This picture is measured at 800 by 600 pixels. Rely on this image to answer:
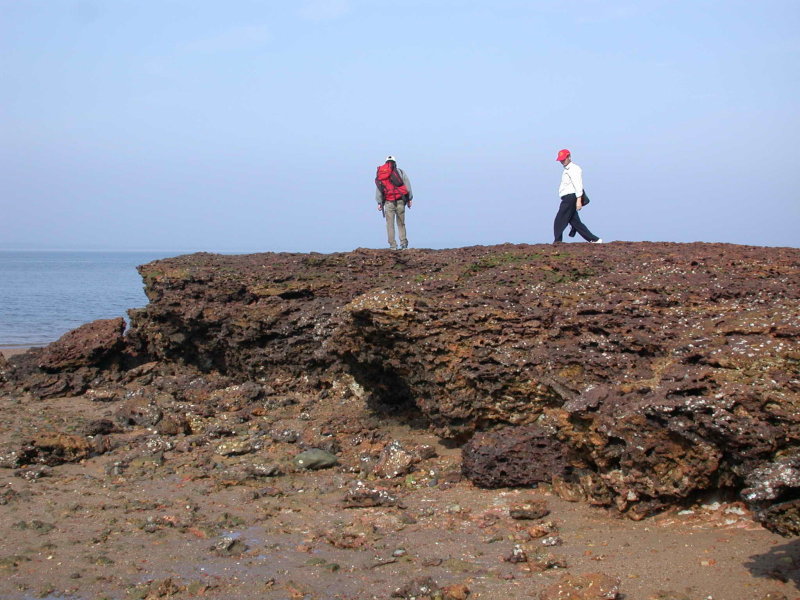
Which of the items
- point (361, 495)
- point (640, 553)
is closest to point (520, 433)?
point (361, 495)

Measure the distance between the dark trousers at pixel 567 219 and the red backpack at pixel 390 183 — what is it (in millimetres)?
2858

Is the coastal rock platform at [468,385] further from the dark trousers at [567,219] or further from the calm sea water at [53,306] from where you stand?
the calm sea water at [53,306]

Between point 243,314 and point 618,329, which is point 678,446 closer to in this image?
point 618,329

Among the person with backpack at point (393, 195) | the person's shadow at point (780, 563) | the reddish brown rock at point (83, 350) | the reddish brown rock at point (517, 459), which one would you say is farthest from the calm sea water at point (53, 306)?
the person's shadow at point (780, 563)

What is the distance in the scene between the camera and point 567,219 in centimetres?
1320

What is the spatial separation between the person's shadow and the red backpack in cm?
1012

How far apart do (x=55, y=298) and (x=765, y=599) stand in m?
37.2

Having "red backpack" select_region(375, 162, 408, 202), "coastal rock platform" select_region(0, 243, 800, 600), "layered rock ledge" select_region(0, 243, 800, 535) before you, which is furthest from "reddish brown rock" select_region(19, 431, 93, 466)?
"red backpack" select_region(375, 162, 408, 202)

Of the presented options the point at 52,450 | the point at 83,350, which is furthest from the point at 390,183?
the point at 52,450

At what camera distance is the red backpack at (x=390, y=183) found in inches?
571

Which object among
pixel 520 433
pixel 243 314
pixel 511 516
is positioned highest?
pixel 243 314

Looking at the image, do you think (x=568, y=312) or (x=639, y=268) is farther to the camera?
(x=639, y=268)

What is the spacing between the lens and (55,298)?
1484 inches

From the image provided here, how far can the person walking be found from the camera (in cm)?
1311
